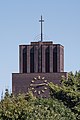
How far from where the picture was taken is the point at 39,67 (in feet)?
274

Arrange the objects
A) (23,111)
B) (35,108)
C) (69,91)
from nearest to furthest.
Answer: (35,108) → (23,111) → (69,91)

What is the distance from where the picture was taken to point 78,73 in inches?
3184

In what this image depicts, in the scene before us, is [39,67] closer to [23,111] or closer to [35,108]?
[23,111]

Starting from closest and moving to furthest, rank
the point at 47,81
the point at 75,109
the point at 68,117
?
the point at 68,117, the point at 75,109, the point at 47,81

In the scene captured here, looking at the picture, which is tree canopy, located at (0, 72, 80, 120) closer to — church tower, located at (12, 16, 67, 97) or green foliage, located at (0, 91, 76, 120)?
green foliage, located at (0, 91, 76, 120)

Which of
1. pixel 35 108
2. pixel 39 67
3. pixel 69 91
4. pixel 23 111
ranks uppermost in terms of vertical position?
pixel 39 67

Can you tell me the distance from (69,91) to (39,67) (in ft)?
24.2

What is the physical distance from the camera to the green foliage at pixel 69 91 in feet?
248

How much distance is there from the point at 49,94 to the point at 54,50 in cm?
562

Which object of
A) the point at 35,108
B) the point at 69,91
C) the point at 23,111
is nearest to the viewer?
the point at 35,108

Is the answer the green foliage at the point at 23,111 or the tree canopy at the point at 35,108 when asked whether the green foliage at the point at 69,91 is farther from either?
the green foliage at the point at 23,111

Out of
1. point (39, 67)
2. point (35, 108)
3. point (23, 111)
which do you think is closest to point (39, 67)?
point (39, 67)

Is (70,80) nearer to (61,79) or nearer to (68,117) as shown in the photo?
(61,79)

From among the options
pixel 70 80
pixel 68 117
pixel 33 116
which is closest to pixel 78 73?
pixel 70 80
